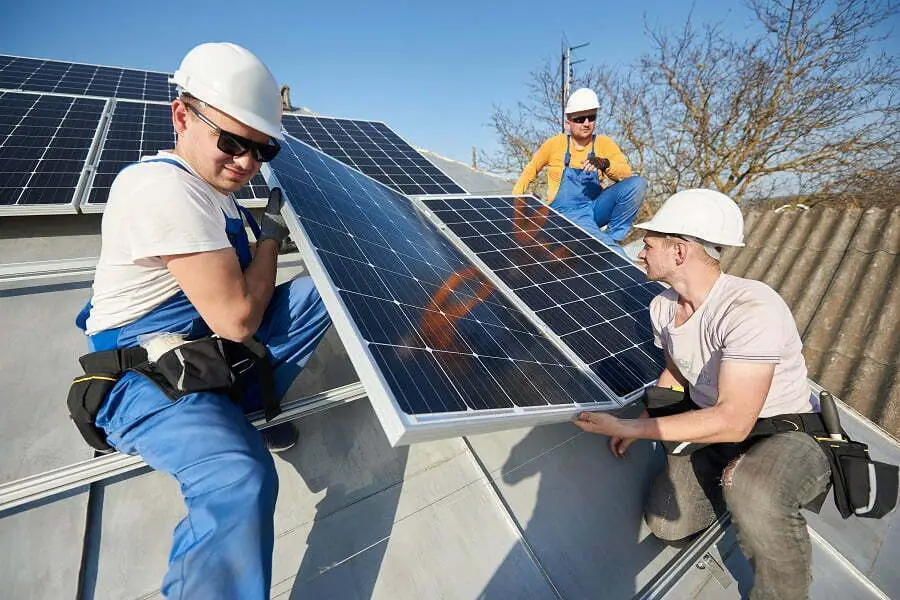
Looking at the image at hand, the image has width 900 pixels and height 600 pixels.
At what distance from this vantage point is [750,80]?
51.2ft

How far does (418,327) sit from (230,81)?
5.31ft

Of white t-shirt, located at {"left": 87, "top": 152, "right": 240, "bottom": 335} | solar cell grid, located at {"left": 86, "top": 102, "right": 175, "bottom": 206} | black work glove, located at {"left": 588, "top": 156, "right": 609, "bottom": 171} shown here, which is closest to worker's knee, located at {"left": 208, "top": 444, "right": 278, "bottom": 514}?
white t-shirt, located at {"left": 87, "top": 152, "right": 240, "bottom": 335}

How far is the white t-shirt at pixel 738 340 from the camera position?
7.82ft

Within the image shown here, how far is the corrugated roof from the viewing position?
5.34 meters

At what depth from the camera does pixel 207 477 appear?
174 cm

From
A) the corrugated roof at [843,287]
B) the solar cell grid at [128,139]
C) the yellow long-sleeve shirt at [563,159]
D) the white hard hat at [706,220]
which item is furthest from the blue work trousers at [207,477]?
the corrugated roof at [843,287]

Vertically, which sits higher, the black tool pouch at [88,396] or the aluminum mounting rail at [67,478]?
the black tool pouch at [88,396]

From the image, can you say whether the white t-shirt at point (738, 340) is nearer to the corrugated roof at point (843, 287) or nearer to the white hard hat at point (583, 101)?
the corrugated roof at point (843, 287)

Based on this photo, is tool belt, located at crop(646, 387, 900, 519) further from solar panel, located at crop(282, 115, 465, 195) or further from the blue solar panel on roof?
solar panel, located at crop(282, 115, 465, 195)

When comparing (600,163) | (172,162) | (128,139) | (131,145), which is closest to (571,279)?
(600,163)

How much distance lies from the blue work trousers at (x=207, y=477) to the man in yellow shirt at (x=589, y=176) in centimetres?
534

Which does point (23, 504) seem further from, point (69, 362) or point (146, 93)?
point (146, 93)

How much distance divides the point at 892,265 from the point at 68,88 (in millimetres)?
17358

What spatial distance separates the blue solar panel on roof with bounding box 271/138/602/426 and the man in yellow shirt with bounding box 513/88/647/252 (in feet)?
10.6
